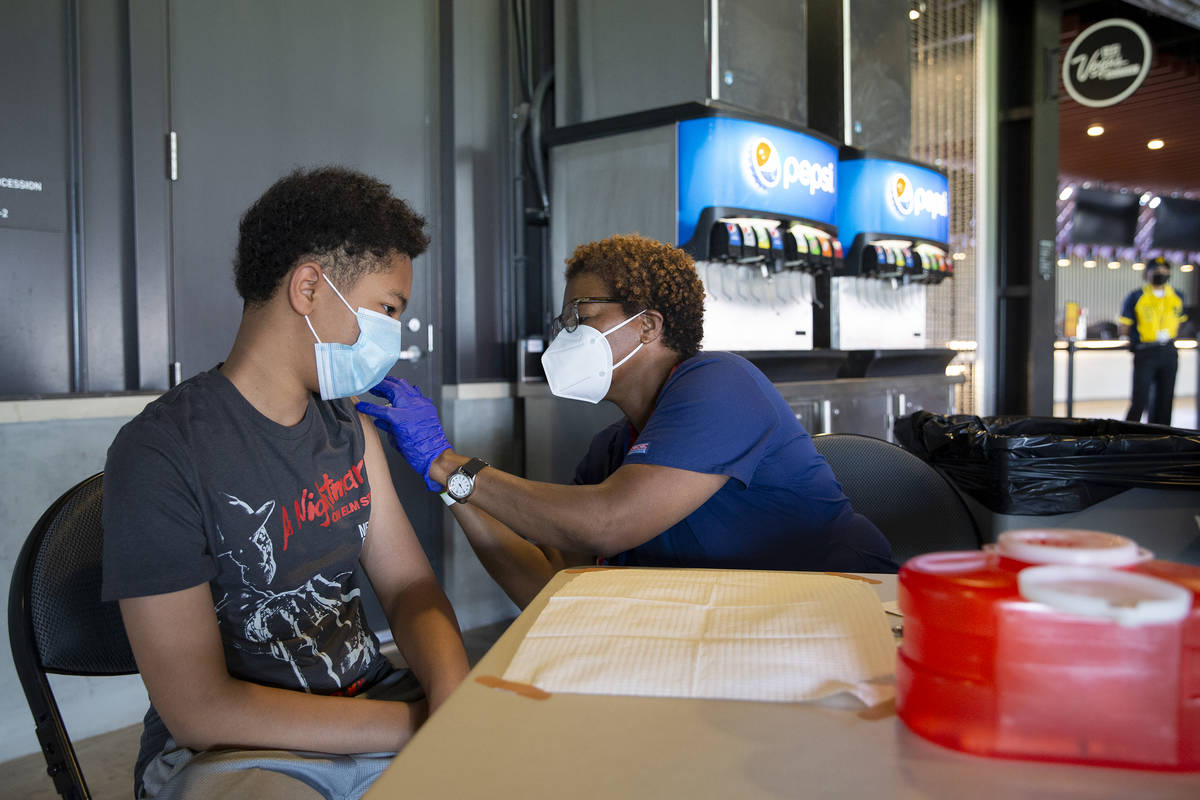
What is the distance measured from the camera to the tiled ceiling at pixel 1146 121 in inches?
300

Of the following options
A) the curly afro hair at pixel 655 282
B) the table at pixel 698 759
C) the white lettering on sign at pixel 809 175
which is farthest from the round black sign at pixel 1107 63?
the table at pixel 698 759

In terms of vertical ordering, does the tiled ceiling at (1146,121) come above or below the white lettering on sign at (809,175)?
above

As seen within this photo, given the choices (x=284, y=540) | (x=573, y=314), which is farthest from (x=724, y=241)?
(x=284, y=540)

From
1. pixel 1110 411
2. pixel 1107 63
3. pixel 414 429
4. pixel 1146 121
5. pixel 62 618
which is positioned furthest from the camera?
pixel 1110 411

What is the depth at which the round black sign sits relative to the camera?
5.40 meters

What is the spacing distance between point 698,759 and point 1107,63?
21.0ft

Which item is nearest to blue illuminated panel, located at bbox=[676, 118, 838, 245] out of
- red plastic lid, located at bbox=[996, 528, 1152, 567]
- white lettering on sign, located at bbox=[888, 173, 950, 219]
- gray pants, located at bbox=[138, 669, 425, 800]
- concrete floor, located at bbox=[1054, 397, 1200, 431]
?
white lettering on sign, located at bbox=[888, 173, 950, 219]

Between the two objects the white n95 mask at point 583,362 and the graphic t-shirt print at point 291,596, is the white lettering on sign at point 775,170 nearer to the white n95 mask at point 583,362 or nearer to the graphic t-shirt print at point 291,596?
the white n95 mask at point 583,362

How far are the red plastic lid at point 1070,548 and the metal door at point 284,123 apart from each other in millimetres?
2621

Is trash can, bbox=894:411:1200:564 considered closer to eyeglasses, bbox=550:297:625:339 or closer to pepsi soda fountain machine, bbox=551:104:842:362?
eyeglasses, bbox=550:297:625:339

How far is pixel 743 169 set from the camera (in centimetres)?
337

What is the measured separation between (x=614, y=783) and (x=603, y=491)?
2.85 feet

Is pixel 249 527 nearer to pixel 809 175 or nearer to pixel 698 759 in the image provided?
pixel 698 759

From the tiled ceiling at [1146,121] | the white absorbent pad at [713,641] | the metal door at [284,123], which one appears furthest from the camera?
Result: the tiled ceiling at [1146,121]
